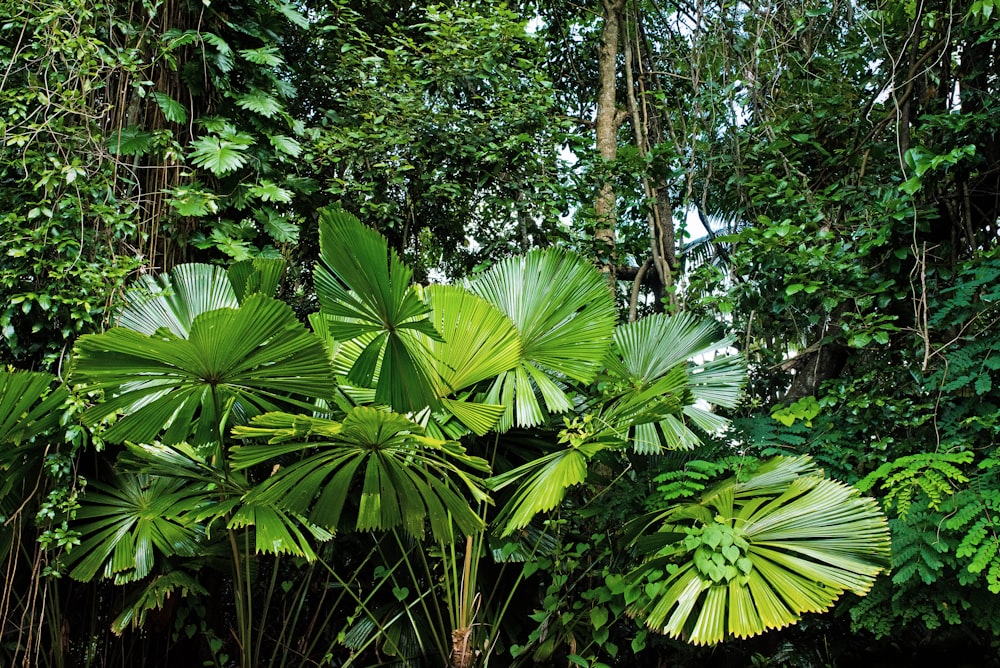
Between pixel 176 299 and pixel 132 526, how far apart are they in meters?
0.92

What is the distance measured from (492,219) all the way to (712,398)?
6.32 ft

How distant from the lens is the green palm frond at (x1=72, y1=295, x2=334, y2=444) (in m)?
2.03

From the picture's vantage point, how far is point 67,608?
10.0ft

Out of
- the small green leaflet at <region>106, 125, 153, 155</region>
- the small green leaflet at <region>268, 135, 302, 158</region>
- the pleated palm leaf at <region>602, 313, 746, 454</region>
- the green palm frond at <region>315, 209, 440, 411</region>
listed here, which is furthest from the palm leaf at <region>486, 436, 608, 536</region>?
the small green leaflet at <region>106, 125, 153, 155</region>

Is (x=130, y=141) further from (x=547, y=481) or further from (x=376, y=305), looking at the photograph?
(x=547, y=481)

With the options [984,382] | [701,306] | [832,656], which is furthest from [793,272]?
[832,656]

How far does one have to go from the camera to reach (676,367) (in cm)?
289

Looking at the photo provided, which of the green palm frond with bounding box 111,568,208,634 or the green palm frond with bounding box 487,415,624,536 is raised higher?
the green palm frond with bounding box 487,415,624,536

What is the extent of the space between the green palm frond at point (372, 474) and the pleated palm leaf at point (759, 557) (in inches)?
26.3

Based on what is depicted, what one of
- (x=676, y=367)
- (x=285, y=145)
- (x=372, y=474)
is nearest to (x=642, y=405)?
(x=676, y=367)

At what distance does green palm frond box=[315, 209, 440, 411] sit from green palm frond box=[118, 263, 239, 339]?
31.7 inches

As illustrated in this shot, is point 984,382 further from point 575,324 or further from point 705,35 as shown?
point 705,35

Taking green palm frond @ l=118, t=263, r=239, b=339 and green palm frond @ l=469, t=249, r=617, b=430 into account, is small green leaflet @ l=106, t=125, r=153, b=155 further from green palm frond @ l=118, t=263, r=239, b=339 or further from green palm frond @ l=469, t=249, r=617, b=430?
green palm frond @ l=469, t=249, r=617, b=430

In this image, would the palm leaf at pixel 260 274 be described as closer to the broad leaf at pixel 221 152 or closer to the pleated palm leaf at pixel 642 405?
the broad leaf at pixel 221 152
